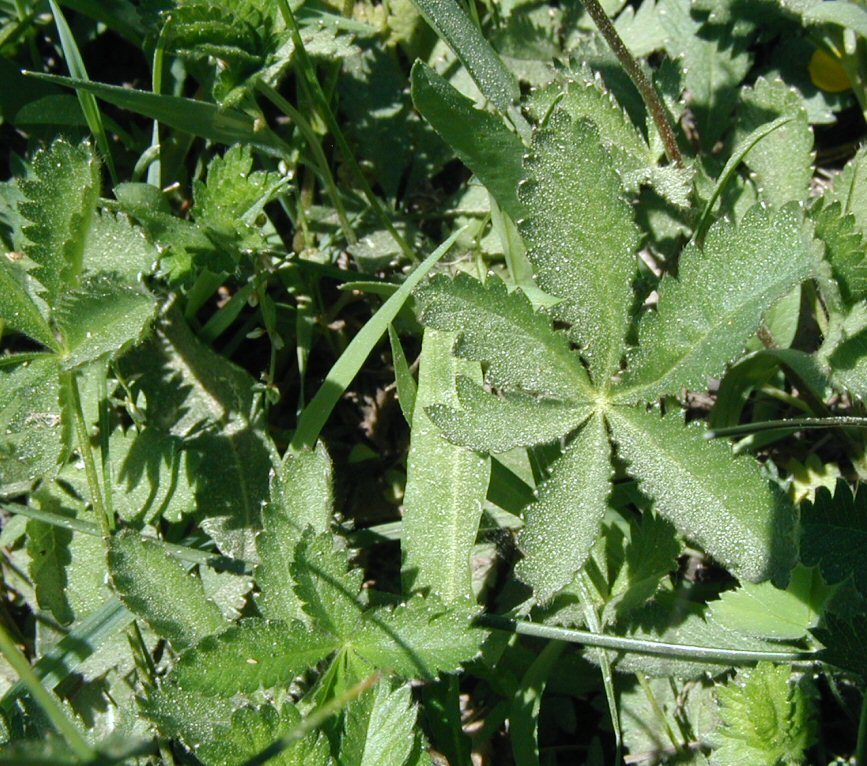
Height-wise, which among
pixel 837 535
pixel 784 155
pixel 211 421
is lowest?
pixel 837 535

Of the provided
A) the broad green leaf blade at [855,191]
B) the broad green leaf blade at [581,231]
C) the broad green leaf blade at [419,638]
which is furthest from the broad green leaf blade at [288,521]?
the broad green leaf blade at [855,191]

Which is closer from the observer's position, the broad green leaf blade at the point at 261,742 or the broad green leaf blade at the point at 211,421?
the broad green leaf blade at the point at 261,742

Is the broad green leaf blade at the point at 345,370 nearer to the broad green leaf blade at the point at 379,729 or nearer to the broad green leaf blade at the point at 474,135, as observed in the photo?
the broad green leaf blade at the point at 474,135

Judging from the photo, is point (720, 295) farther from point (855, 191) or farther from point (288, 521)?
point (288, 521)

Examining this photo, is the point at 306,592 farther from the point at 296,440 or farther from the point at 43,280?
the point at 43,280

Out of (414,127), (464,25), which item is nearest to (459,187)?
(414,127)

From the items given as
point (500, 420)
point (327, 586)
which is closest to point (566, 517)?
point (500, 420)

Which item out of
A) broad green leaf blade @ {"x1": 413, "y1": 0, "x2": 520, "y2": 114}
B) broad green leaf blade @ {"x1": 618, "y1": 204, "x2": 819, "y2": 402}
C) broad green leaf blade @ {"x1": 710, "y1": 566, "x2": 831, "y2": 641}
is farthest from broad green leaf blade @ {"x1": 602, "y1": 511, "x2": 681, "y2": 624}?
broad green leaf blade @ {"x1": 413, "y1": 0, "x2": 520, "y2": 114}
